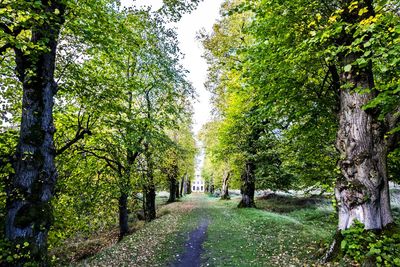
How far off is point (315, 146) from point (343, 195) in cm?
439

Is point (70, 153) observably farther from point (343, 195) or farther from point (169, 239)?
point (343, 195)

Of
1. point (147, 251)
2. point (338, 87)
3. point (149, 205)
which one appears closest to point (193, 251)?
point (147, 251)

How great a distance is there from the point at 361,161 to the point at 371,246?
225cm

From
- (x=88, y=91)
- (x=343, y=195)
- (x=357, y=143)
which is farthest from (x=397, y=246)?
(x=88, y=91)

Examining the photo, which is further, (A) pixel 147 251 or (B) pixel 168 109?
(B) pixel 168 109

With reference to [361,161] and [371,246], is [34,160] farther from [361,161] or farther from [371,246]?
[361,161]

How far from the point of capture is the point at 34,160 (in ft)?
21.5

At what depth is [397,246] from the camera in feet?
20.0

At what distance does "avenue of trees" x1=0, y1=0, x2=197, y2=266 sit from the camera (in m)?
6.19

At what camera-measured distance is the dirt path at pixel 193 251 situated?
9.13 meters

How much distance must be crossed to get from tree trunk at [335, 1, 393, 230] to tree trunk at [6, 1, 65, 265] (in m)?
8.17

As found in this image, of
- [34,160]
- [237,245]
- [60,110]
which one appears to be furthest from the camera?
[237,245]

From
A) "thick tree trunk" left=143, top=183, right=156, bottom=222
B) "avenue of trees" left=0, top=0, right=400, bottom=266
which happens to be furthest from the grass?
"thick tree trunk" left=143, top=183, right=156, bottom=222

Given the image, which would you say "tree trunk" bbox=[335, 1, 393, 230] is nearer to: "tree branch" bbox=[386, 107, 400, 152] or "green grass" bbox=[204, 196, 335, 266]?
"tree branch" bbox=[386, 107, 400, 152]
